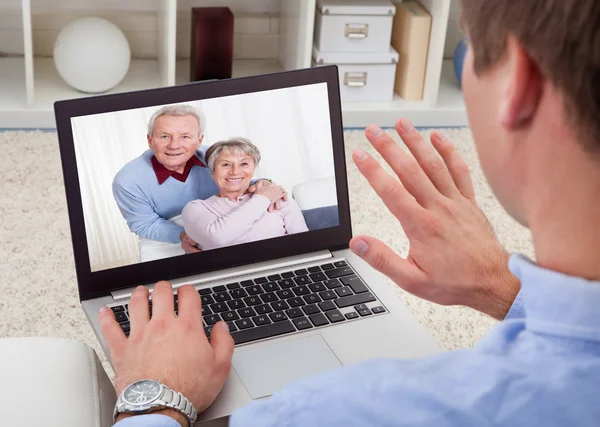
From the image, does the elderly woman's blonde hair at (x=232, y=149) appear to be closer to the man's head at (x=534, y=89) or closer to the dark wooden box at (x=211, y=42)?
the man's head at (x=534, y=89)

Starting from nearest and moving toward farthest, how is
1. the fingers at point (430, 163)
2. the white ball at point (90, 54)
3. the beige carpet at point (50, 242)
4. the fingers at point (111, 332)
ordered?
1. the fingers at point (111, 332)
2. the fingers at point (430, 163)
3. the beige carpet at point (50, 242)
4. the white ball at point (90, 54)

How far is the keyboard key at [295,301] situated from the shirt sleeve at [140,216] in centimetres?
19

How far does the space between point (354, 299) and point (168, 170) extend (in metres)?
0.32

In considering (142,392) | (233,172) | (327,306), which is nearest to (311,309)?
(327,306)

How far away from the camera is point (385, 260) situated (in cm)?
98

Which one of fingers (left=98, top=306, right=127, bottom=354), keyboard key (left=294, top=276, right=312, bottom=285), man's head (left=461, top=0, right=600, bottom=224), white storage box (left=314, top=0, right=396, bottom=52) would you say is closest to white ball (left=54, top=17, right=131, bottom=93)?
white storage box (left=314, top=0, right=396, bottom=52)

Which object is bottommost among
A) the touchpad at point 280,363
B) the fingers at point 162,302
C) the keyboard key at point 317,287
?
the touchpad at point 280,363

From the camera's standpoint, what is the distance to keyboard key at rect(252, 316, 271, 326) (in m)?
1.10

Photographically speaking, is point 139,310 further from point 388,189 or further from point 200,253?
point 388,189

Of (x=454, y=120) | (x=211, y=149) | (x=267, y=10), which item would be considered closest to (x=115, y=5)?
(x=267, y=10)

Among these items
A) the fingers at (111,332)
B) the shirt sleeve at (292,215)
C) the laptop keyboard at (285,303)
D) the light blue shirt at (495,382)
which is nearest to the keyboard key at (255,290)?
the laptop keyboard at (285,303)

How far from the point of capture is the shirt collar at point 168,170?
1152 mm

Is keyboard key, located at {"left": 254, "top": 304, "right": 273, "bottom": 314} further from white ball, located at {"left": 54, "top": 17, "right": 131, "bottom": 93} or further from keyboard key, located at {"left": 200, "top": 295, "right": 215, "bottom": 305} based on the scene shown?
white ball, located at {"left": 54, "top": 17, "right": 131, "bottom": 93}

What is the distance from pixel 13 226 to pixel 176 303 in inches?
43.7
